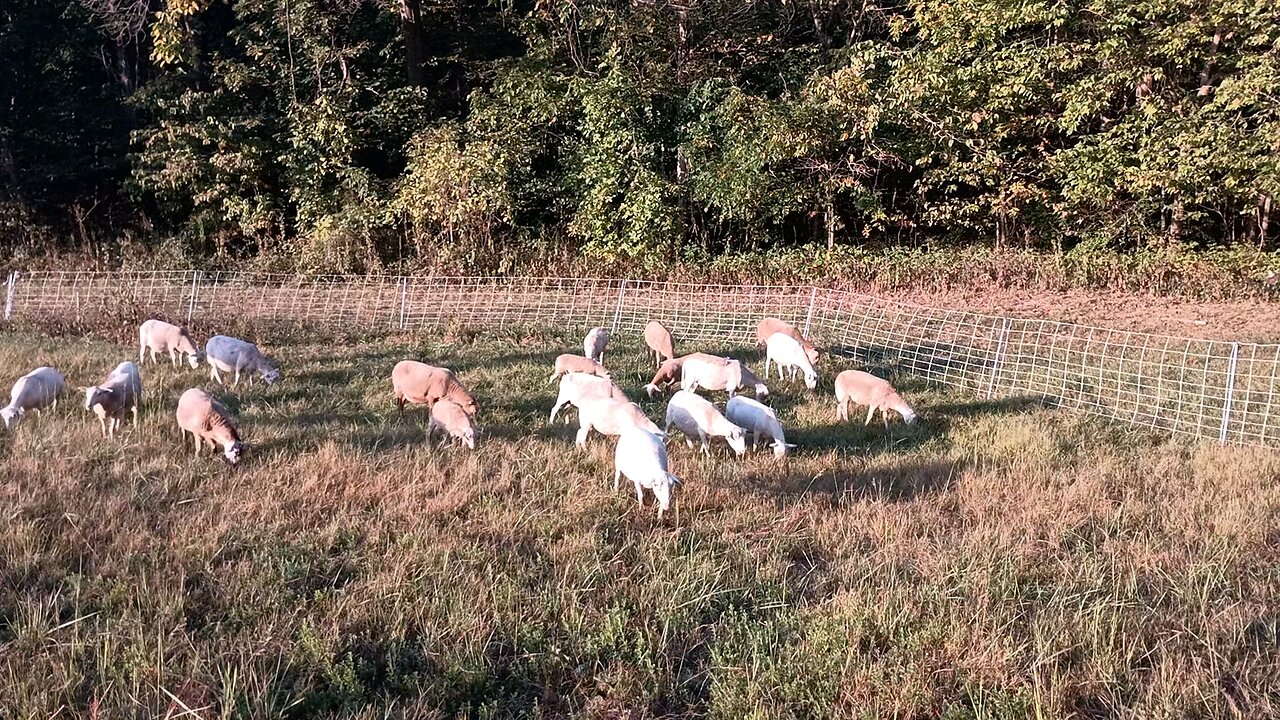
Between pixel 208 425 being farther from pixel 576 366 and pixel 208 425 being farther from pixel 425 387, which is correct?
pixel 576 366

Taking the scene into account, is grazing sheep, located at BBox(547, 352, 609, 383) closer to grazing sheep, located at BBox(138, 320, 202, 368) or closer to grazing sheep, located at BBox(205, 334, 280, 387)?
grazing sheep, located at BBox(205, 334, 280, 387)

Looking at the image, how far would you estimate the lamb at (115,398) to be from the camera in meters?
7.00

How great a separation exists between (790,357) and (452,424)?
4773 millimetres

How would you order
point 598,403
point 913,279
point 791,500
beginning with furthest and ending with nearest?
point 913,279
point 598,403
point 791,500

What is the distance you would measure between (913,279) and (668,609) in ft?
52.8

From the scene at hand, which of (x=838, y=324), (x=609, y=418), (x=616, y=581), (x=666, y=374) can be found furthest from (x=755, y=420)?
(x=838, y=324)

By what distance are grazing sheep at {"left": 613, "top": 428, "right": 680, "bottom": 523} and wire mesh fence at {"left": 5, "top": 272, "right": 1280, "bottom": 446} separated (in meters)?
5.39

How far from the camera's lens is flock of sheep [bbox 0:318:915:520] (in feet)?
20.3

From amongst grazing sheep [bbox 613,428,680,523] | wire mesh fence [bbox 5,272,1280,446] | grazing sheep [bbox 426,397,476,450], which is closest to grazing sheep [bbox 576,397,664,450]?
grazing sheep [bbox 613,428,680,523]

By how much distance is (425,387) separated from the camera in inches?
324

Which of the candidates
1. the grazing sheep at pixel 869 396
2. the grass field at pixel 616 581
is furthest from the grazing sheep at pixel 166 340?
the grazing sheep at pixel 869 396

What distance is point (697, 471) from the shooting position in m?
6.41

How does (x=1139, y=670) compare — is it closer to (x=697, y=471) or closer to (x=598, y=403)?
(x=697, y=471)

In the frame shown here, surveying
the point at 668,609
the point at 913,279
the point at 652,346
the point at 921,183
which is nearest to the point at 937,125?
the point at 921,183
